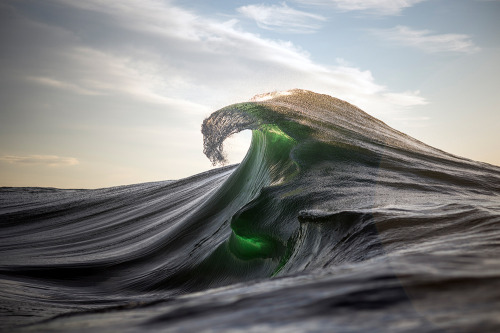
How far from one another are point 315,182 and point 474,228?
4.15ft

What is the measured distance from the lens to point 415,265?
0.75 m

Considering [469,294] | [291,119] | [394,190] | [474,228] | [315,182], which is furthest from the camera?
[291,119]

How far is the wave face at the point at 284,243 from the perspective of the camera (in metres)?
0.61

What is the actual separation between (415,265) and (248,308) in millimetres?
284

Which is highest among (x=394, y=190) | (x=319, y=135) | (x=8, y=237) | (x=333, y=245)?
(x=319, y=135)

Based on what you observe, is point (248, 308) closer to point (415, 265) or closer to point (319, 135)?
point (415, 265)

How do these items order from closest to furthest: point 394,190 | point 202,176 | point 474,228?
point 474,228 < point 394,190 < point 202,176

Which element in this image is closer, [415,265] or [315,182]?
[415,265]

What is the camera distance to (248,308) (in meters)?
0.63

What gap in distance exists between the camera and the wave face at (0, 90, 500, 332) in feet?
2.00

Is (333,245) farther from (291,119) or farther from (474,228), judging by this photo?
(291,119)

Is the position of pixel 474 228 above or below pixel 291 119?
below

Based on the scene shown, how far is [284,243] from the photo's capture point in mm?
2277

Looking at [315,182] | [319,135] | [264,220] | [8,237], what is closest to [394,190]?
[315,182]
